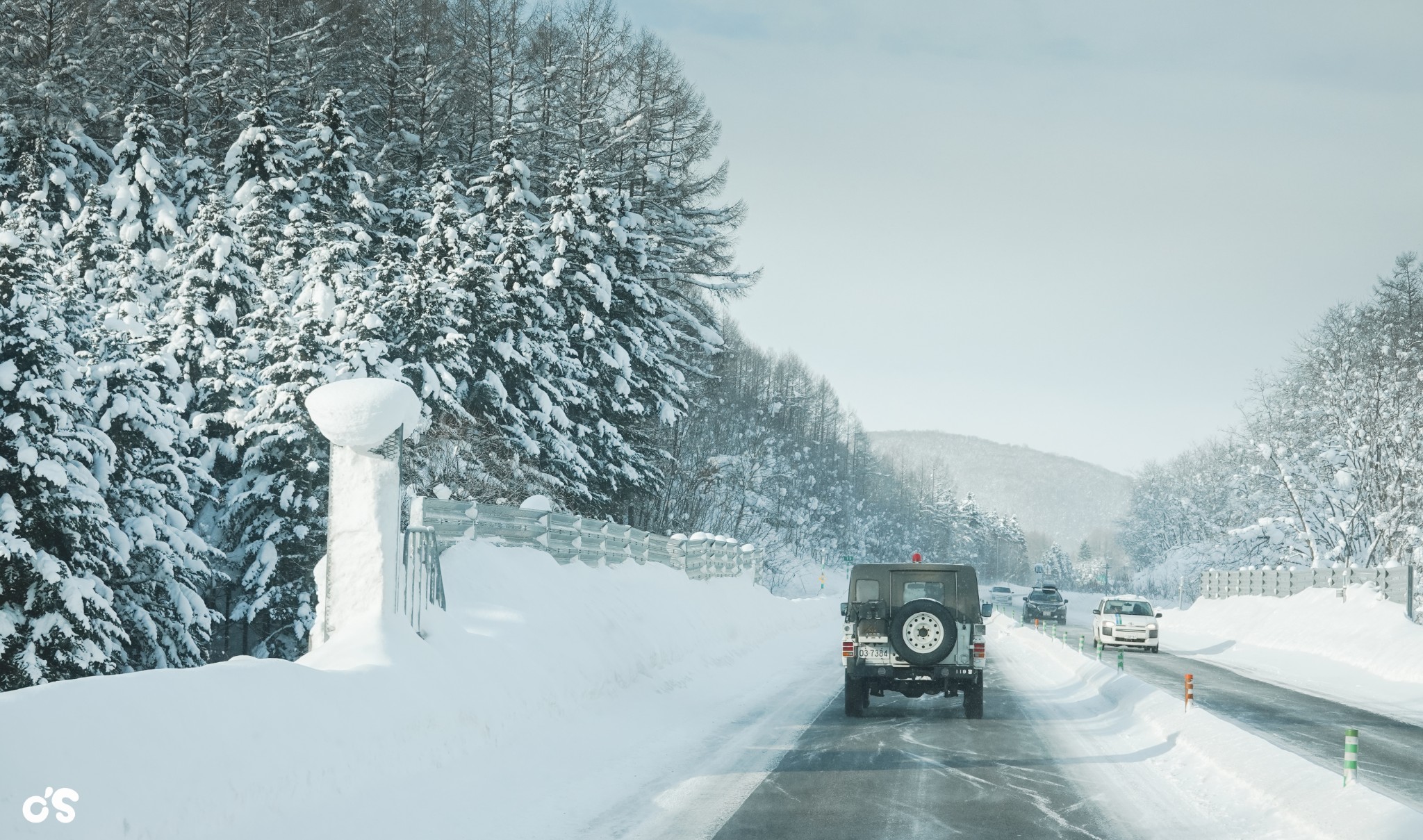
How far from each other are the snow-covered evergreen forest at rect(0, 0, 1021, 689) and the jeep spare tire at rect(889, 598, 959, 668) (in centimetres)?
1161

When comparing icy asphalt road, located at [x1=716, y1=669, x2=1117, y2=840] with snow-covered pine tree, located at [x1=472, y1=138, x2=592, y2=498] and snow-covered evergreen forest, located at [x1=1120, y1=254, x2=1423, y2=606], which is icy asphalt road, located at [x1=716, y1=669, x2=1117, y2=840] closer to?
snow-covered pine tree, located at [x1=472, y1=138, x2=592, y2=498]

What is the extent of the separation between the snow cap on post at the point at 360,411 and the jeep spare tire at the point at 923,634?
308 inches

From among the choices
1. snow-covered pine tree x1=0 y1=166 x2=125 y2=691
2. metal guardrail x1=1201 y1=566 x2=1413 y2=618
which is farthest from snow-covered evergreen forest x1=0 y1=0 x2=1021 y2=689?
metal guardrail x1=1201 y1=566 x2=1413 y2=618

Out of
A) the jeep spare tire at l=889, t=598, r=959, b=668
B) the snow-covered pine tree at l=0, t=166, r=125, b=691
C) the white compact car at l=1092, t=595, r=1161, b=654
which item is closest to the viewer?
the jeep spare tire at l=889, t=598, r=959, b=668

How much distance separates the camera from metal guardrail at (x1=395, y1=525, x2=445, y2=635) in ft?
37.9

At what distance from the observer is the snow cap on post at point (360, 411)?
11.0 m

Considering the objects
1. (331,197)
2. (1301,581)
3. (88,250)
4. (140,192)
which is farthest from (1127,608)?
(140,192)

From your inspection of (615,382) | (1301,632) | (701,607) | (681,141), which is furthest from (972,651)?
(681,141)

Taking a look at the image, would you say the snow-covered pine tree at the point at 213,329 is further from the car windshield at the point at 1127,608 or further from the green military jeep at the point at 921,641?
the car windshield at the point at 1127,608

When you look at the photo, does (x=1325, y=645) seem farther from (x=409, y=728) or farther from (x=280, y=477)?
(x=409, y=728)

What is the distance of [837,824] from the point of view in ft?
29.0

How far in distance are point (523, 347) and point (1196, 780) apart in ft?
76.6

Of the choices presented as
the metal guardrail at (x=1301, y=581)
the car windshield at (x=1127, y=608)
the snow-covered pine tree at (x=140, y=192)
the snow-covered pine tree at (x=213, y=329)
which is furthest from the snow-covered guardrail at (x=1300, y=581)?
the snow-covered pine tree at (x=140, y=192)

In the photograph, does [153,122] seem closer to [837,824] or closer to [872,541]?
[837,824]
